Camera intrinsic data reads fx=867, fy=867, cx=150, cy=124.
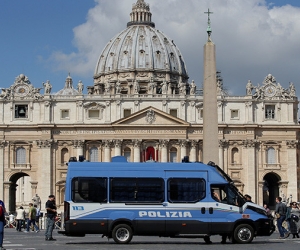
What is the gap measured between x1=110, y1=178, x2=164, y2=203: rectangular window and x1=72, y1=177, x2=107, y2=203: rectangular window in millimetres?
356

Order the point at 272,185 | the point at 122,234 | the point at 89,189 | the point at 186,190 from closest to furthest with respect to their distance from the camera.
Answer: the point at 122,234, the point at 89,189, the point at 186,190, the point at 272,185

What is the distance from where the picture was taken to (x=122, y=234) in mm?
30547

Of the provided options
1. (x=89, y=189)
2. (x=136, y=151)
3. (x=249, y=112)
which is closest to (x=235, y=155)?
(x=249, y=112)

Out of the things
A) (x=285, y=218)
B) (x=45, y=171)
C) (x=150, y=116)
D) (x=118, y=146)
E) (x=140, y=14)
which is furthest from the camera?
(x=140, y=14)

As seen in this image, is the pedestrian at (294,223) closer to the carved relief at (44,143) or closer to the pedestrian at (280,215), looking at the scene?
the pedestrian at (280,215)

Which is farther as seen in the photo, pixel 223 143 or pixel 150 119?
pixel 223 143

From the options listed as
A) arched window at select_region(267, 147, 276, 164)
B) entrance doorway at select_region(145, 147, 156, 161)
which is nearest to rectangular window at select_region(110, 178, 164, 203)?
entrance doorway at select_region(145, 147, 156, 161)

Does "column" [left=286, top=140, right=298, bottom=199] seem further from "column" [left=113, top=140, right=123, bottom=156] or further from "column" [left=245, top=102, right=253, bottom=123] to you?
"column" [left=113, top=140, right=123, bottom=156]

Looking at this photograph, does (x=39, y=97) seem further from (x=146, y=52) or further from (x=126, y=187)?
(x=126, y=187)

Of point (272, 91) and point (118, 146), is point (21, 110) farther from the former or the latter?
point (272, 91)

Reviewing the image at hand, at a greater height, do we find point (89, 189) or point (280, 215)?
point (89, 189)

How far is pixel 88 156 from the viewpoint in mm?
96500

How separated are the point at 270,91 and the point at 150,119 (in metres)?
14.5

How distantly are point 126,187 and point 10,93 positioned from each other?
67812mm
